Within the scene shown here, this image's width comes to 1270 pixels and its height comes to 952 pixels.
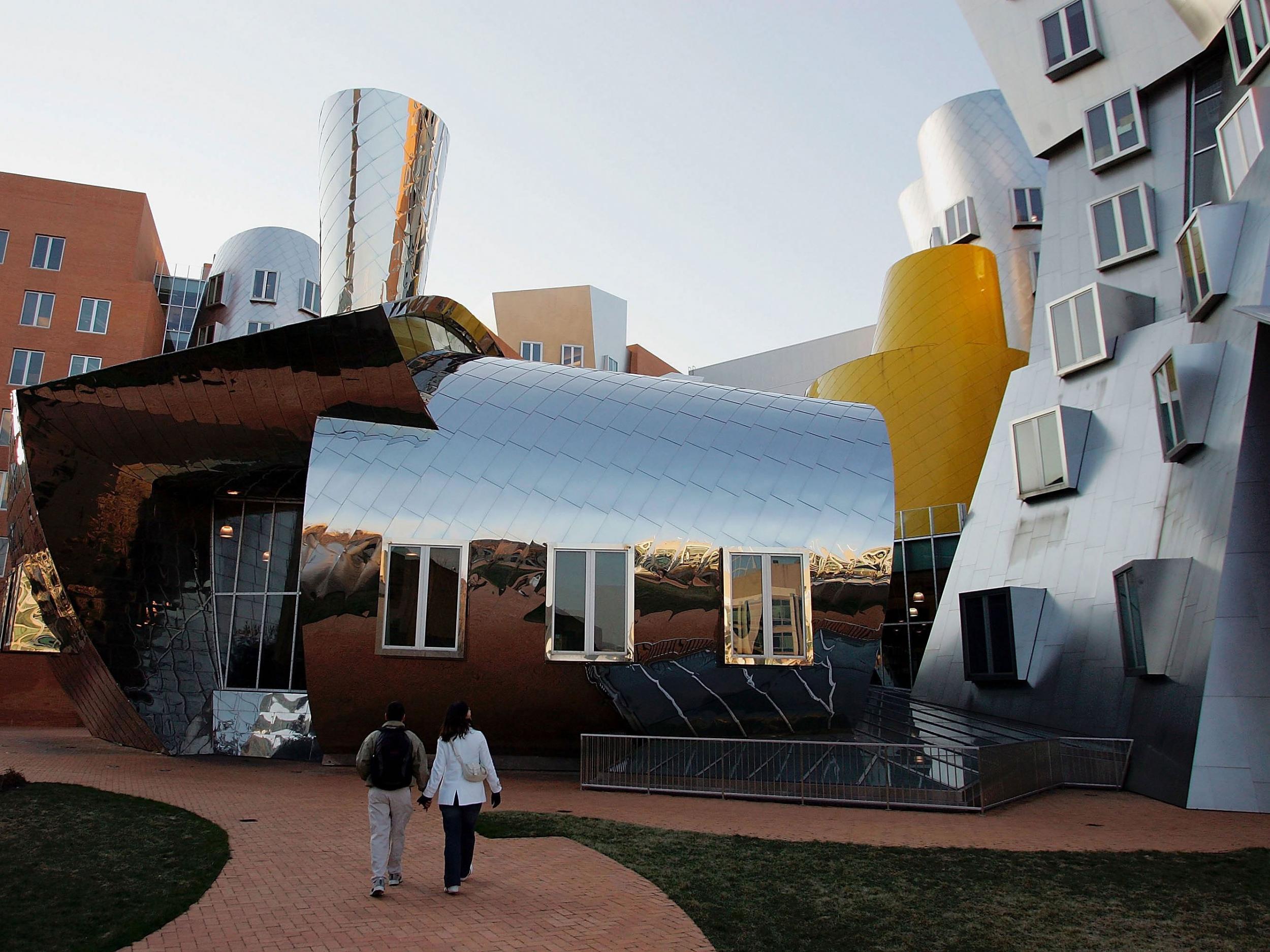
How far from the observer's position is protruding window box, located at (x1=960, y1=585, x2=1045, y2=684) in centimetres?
1973

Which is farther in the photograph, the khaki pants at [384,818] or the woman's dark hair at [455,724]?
the woman's dark hair at [455,724]

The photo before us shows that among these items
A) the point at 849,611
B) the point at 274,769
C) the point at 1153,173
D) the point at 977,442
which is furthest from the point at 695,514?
the point at 977,442

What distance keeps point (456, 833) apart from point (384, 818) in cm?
66

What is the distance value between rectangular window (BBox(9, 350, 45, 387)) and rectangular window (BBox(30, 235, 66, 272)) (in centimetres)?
383

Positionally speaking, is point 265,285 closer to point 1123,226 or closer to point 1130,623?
point 1123,226

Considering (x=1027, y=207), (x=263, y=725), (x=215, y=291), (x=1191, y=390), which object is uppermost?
(x=1027, y=207)

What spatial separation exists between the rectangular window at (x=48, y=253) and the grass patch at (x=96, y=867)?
1338 inches

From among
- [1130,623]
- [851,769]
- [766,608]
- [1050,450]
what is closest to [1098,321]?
[1050,450]

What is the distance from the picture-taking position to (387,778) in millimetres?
8297

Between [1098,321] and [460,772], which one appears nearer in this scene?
[460,772]

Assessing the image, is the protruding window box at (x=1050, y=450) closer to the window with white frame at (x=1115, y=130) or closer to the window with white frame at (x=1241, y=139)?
the window with white frame at (x=1241, y=139)

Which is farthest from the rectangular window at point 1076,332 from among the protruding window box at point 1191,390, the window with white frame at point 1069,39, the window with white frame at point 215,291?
the window with white frame at point 215,291

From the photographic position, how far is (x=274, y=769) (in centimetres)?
1725

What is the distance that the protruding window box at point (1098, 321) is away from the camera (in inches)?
821
